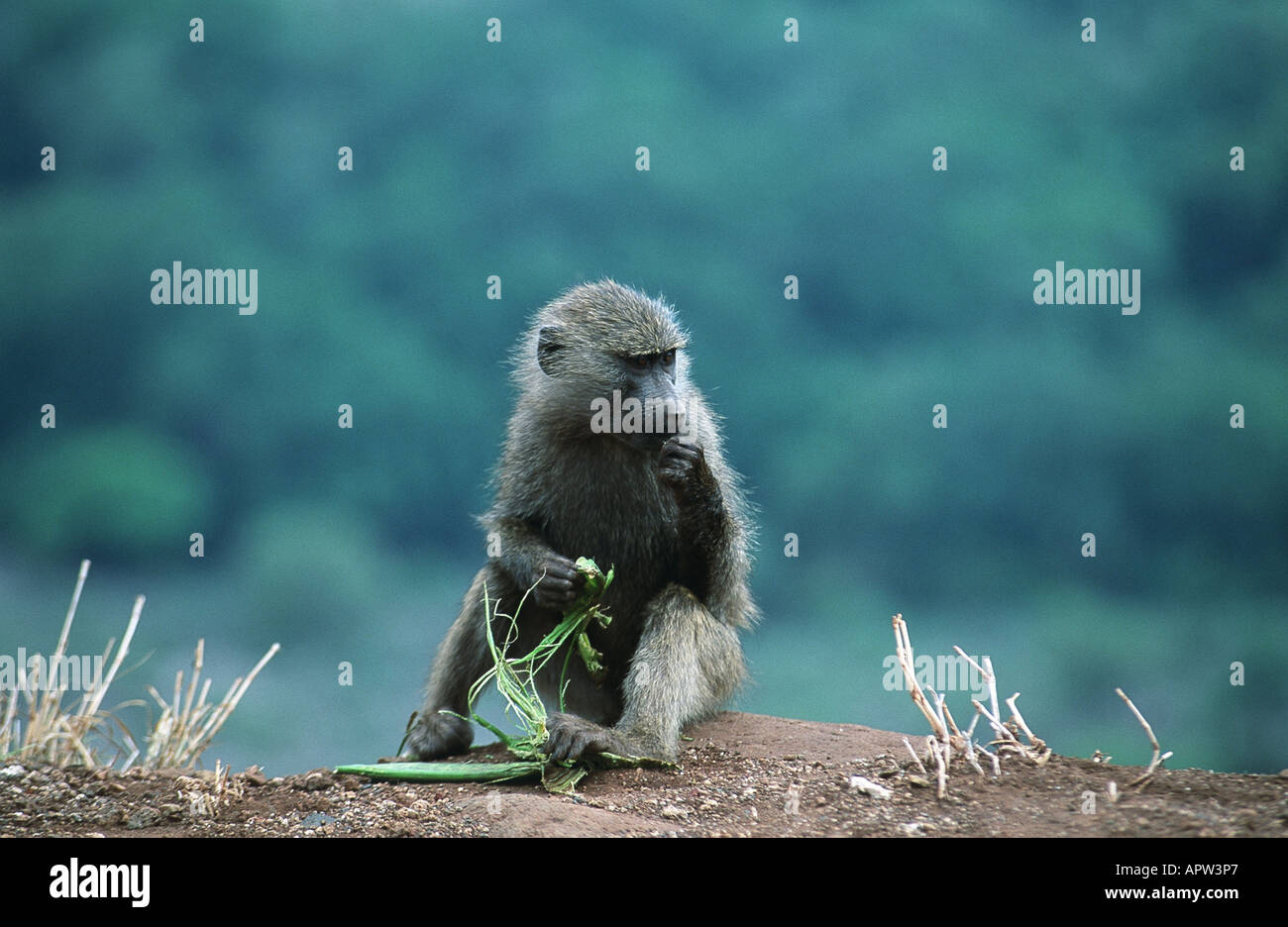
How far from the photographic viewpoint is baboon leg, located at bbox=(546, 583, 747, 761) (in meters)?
5.62

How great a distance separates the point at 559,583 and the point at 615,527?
1.83ft

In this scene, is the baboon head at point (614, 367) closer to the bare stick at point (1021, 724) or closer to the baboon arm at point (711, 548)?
the baboon arm at point (711, 548)

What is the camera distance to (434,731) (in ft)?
21.8

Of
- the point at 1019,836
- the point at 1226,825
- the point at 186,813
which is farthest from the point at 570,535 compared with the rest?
the point at 1226,825

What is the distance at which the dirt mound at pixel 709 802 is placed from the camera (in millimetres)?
4730

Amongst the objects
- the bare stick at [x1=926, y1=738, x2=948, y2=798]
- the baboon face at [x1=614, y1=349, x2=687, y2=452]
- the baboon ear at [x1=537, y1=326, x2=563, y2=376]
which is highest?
the baboon ear at [x1=537, y1=326, x2=563, y2=376]

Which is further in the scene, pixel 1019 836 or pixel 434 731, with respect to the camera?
pixel 434 731

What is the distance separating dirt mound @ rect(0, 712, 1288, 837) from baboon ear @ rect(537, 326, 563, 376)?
2237 millimetres

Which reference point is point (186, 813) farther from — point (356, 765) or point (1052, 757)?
point (1052, 757)

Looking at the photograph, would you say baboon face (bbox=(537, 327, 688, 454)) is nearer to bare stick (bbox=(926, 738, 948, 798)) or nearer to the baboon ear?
the baboon ear

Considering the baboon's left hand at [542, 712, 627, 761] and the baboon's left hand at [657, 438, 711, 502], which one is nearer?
the baboon's left hand at [542, 712, 627, 761]

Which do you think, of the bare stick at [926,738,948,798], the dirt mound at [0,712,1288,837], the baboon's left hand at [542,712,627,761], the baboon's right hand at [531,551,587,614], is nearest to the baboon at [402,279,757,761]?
the baboon's right hand at [531,551,587,614]
